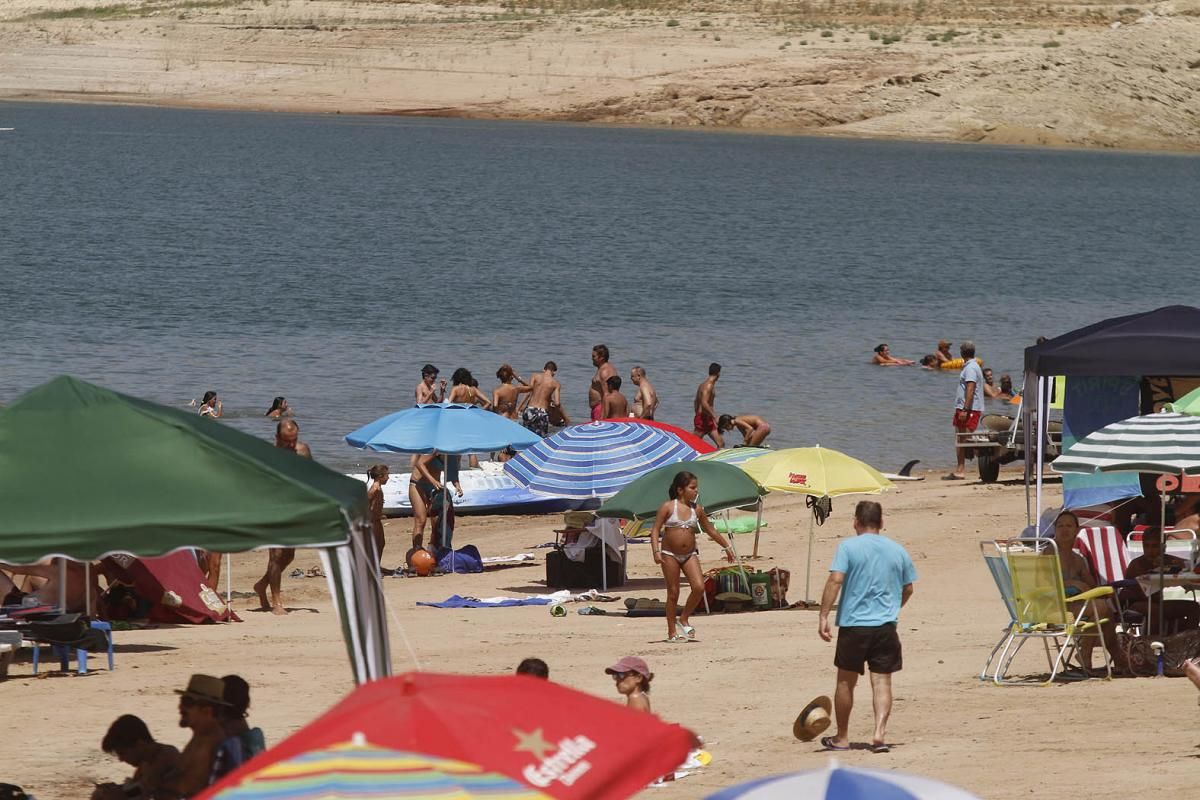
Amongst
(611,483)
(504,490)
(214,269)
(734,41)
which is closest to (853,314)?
(214,269)

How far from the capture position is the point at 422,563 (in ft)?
60.0

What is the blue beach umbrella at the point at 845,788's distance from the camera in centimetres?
592

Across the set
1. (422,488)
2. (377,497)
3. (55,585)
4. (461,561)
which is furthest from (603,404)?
(55,585)

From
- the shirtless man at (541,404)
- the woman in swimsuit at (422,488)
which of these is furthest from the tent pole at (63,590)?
the shirtless man at (541,404)

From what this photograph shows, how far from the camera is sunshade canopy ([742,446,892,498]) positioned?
1594 centimetres

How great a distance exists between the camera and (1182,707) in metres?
11.3

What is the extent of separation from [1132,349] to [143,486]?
9516 millimetres

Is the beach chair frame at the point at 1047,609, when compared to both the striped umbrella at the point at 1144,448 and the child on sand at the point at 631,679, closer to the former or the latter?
the striped umbrella at the point at 1144,448

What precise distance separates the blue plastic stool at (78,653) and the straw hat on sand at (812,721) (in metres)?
4.96

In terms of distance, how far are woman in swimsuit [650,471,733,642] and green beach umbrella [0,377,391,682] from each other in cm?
583

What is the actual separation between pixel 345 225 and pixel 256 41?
2550 inches

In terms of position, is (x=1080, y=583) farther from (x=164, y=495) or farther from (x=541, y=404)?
(x=541, y=404)

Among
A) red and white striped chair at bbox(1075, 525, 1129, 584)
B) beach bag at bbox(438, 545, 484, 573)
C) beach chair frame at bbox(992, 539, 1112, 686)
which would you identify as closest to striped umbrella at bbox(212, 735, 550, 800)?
beach chair frame at bbox(992, 539, 1112, 686)

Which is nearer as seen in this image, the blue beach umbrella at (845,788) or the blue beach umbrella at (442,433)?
the blue beach umbrella at (845,788)
